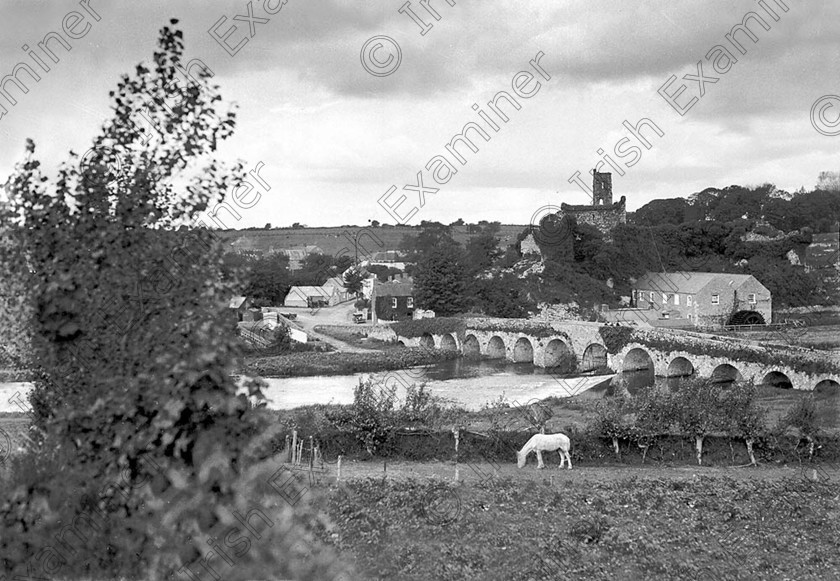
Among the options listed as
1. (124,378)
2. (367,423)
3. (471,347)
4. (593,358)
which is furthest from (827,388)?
(124,378)

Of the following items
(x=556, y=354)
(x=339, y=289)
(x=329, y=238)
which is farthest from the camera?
(x=329, y=238)

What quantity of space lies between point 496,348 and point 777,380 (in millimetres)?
22984

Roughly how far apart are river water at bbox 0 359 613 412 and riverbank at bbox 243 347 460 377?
1.00 meters

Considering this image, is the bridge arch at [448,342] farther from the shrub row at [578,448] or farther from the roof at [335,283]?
the shrub row at [578,448]

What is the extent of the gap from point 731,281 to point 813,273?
11598mm

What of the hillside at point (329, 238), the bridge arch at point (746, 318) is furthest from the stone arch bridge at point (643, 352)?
the hillside at point (329, 238)

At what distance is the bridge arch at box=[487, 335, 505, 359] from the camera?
56.4 m

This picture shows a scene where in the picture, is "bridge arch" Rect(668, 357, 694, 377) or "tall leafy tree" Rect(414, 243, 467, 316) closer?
"bridge arch" Rect(668, 357, 694, 377)

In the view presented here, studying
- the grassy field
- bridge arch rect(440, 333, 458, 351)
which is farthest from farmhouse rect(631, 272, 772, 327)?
the grassy field

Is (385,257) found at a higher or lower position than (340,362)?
higher

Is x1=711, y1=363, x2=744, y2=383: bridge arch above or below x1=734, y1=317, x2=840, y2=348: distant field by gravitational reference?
below

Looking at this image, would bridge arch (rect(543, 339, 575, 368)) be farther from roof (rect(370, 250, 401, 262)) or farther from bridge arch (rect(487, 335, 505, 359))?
roof (rect(370, 250, 401, 262))

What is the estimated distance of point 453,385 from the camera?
43062mm

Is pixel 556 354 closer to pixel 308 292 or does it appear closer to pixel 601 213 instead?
pixel 601 213
